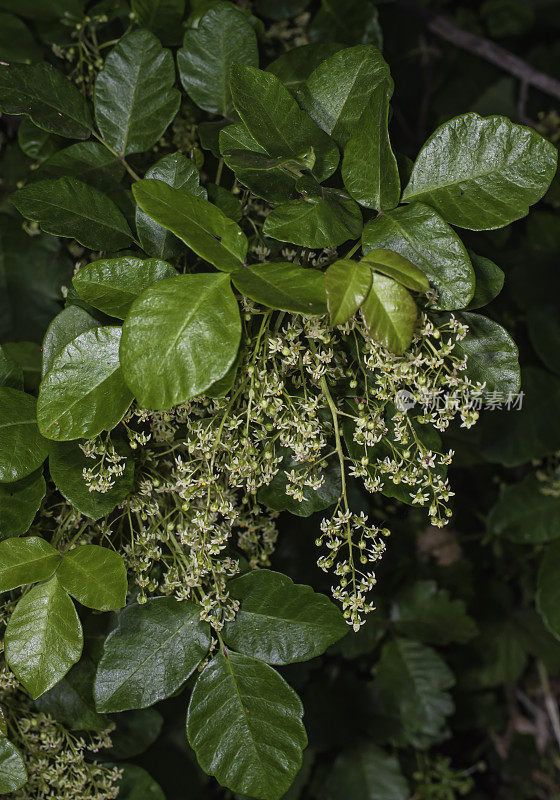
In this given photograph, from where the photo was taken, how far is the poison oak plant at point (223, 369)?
734 mm

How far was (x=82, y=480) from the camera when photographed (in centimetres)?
85

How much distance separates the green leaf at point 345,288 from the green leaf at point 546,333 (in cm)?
110

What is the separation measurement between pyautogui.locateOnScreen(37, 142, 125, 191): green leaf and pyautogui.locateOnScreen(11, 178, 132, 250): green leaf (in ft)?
0.37

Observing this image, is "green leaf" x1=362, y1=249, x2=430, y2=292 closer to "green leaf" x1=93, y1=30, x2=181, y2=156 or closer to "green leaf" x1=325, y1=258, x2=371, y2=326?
"green leaf" x1=325, y1=258, x2=371, y2=326

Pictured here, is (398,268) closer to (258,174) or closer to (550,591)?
(258,174)

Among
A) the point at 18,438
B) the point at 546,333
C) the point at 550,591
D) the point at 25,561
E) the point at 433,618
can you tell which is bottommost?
the point at 433,618

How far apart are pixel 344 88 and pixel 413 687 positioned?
1.65 meters

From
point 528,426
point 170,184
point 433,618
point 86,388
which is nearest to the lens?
point 86,388

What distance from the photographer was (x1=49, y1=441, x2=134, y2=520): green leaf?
2.72 feet

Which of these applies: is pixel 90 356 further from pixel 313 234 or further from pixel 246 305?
pixel 313 234

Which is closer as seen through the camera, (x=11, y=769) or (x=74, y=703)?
(x=11, y=769)

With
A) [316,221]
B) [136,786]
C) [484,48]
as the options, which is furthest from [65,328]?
[484,48]

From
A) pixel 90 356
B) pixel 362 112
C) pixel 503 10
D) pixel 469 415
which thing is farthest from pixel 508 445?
pixel 503 10

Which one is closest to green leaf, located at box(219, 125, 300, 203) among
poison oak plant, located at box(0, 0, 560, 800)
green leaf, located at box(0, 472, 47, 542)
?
poison oak plant, located at box(0, 0, 560, 800)
